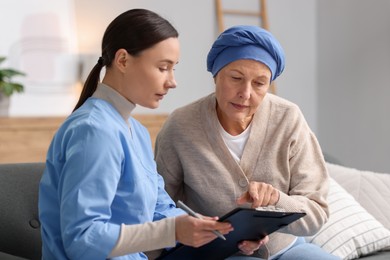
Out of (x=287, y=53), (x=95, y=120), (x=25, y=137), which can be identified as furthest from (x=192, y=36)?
(x=95, y=120)

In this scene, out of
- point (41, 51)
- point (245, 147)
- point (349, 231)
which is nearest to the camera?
point (245, 147)

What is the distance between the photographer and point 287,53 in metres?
5.50

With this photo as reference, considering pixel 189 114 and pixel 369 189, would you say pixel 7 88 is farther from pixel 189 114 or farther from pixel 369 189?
pixel 369 189

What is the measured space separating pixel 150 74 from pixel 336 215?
1.27 meters

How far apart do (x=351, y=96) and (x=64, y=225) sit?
4061mm

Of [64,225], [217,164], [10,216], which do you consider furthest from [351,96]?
[64,225]

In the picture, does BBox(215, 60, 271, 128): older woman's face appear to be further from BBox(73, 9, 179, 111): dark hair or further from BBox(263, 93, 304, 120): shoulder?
BBox(73, 9, 179, 111): dark hair

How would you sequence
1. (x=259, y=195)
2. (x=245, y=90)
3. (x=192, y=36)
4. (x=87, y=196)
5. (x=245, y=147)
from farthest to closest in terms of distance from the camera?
(x=192, y=36) < (x=245, y=147) < (x=245, y=90) < (x=259, y=195) < (x=87, y=196)

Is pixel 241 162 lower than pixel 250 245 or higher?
higher

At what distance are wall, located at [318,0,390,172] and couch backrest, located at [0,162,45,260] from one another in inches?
134

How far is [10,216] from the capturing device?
2.04 meters

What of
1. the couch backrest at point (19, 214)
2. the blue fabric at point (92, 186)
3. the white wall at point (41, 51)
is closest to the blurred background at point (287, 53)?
the white wall at point (41, 51)

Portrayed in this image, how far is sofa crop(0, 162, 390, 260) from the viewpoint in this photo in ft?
6.71

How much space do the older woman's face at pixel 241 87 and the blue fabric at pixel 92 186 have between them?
16.9 inches
